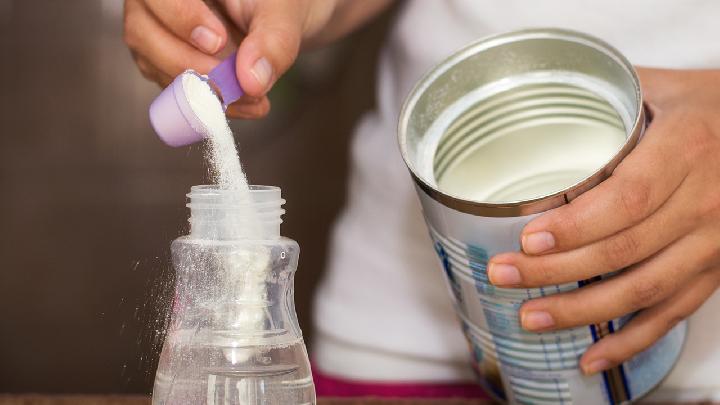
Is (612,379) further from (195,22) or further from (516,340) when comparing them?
(195,22)

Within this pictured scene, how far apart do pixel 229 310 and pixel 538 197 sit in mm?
175

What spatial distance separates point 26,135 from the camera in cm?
200

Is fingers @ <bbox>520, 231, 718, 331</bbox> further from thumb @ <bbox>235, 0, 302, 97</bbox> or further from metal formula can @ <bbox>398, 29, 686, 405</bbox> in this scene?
thumb @ <bbox>235, 0, 302, 97</bbox>

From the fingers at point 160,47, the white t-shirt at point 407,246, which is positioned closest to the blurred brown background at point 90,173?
the white t-shirt at point 407,246

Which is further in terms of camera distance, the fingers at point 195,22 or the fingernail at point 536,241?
the fingers at point 195,22

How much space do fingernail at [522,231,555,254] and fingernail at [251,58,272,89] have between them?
0.62 ft

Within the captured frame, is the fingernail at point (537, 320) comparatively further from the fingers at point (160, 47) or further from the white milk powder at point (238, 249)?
the fingers at point (160, 47)

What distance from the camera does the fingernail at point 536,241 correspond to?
50 cm

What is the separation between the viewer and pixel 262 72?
580mm

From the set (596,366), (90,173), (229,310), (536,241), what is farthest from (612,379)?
(90,173)

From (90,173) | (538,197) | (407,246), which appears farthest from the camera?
(90,173)

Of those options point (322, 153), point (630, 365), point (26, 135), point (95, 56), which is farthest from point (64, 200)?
point (630, 365)

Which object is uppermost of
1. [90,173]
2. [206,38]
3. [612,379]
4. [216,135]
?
[90,173]

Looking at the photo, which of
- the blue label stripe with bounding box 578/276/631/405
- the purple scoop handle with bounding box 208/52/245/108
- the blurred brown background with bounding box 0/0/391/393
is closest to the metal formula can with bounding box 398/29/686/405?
the blue label stripe with bounding box 578/276/631/405
